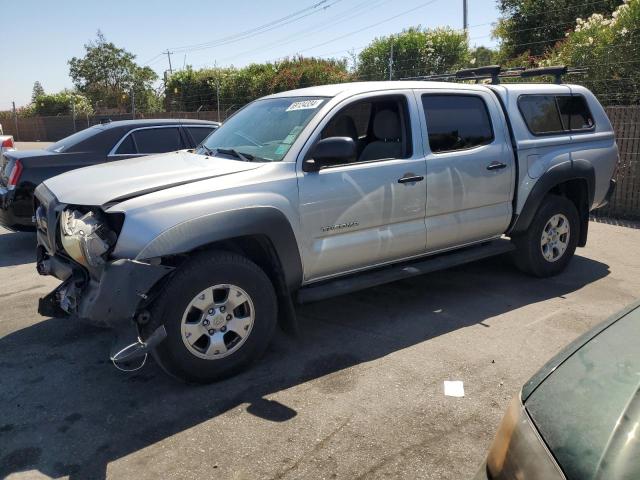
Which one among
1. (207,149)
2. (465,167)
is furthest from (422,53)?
(207,149)

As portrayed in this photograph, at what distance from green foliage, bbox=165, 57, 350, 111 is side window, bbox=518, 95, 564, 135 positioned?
42.2 ft

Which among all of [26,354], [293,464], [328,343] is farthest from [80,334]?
[293,464]

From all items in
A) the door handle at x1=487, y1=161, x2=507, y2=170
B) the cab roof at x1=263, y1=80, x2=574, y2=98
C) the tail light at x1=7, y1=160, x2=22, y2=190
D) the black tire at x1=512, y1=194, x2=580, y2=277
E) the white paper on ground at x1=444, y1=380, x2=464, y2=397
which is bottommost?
the white paper on ground at x1=444, y1=380, x2=464, y2=397

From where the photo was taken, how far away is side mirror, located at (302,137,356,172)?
12.9 feet

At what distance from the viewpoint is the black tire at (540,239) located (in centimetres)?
558

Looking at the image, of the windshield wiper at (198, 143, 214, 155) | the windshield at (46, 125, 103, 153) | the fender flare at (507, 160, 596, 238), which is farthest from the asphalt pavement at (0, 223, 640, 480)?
the windshield at (46, 125, 103, 153)

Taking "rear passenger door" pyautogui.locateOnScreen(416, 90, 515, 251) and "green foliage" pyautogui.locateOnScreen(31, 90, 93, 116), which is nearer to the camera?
"rear passenger door" pyautogui.locateOnScreen(416, 90, 515, 251)

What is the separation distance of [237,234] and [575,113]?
4.30 m

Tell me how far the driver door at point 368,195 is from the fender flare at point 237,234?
6.0 inches

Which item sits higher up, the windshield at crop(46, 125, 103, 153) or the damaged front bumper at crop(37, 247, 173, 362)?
the windshield at crop(46, 125, 103, 153)

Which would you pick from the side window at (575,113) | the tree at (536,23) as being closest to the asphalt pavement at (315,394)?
the side window at (575,113)

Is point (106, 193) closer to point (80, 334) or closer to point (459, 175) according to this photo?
point (80, 334)

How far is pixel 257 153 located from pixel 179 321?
1.45 meters

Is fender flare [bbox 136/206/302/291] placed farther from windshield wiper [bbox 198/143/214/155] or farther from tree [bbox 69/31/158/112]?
tree [bbox 69/31/158/112]
